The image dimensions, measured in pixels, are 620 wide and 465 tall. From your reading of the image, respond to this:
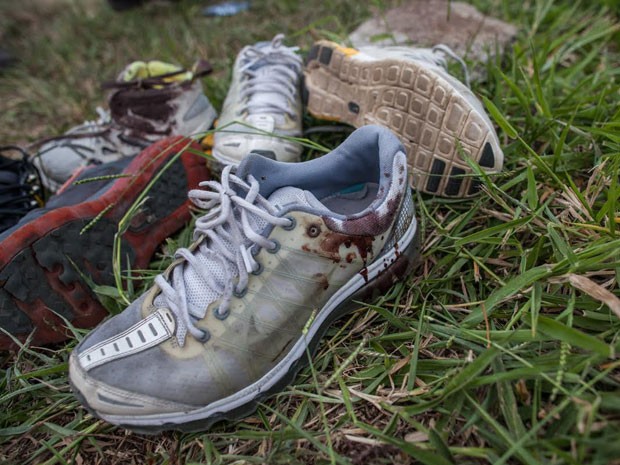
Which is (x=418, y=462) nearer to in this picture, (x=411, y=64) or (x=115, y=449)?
(x=115, y=449)

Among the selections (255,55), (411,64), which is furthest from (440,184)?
(255,55)

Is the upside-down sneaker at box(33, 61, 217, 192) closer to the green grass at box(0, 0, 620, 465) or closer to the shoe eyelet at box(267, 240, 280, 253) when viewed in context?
the green grass at box(0, 0, 620, 465)

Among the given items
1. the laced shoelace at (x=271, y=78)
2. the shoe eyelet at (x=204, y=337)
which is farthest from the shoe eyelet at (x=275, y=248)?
the laced shoelace at (x=271, y=78)

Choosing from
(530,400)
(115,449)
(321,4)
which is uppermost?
(321,4)

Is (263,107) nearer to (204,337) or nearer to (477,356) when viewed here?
(204,337)

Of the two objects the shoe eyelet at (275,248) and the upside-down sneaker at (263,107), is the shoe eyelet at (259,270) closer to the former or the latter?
the shoe eyelet at (275,248)

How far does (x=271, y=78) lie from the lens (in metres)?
2.06

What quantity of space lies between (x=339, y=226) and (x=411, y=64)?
2.31 ft

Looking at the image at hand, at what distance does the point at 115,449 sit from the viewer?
4.02 feet

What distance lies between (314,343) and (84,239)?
78cm

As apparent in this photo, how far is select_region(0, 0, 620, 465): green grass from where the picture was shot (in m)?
1.00

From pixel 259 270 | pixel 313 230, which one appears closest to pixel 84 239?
pixel 259 270

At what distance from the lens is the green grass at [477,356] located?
1.00 metres

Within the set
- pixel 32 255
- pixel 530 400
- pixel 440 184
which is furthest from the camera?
pixel 440 184
